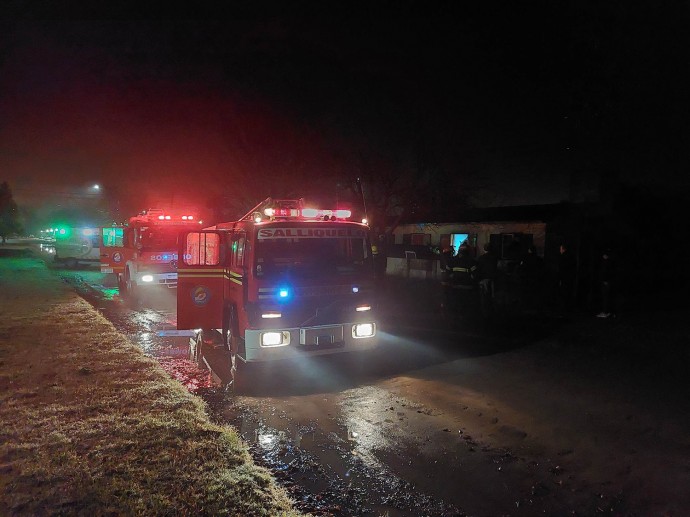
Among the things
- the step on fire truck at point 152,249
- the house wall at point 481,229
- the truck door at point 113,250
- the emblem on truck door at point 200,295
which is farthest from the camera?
the house wall at point 481,229

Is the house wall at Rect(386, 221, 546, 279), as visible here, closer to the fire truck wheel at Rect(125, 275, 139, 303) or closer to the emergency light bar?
the fire truck wheel at Rect(125, 275, 139, 303)

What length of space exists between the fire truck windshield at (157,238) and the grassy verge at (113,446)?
21.5ft

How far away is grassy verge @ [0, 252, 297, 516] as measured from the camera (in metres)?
3.59

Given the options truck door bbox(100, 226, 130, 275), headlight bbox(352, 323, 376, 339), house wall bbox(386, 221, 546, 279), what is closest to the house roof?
house wall bbox(386, 221, 546, 279)

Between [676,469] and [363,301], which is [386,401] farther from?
[676,469]

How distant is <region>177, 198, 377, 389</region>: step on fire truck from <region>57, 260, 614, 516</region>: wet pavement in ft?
1.93

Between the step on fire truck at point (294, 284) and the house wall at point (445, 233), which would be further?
the house wall at point (445, 233)

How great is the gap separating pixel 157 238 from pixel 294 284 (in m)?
9.21

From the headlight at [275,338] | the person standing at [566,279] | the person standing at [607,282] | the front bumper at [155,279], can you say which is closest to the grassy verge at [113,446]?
the headlight at [275,338]

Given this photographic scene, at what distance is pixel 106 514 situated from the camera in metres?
3.41

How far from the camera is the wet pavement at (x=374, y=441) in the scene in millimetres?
3828

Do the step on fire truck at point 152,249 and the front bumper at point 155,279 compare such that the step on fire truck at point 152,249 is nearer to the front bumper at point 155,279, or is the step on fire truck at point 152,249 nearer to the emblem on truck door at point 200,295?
the front bumper at point 155,279

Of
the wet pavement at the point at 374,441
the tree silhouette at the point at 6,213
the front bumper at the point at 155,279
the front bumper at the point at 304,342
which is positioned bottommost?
the wet pavement at the point at 374,441

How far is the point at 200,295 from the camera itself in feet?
26.6
